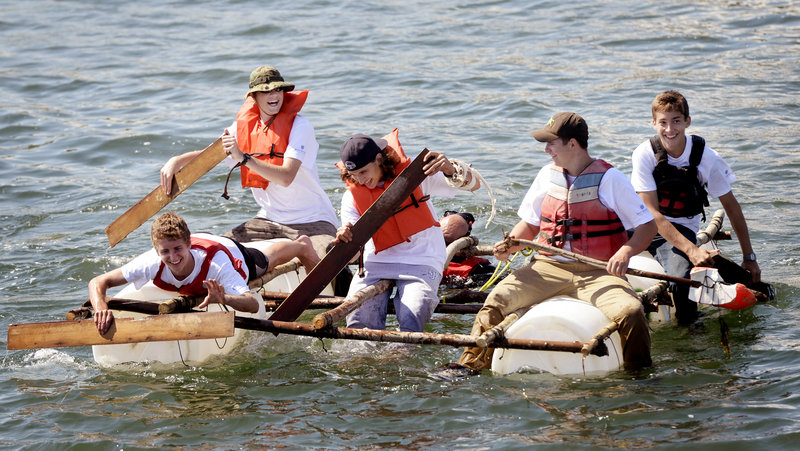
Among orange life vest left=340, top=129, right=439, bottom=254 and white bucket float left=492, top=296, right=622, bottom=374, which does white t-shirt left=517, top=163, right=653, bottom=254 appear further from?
orange life vest left=340, top=129, right=439, bottom=254

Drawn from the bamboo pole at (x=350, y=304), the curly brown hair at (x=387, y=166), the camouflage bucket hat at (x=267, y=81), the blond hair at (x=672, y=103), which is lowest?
the bamboo pole at (x=350, y=304)

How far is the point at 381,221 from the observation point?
610cm

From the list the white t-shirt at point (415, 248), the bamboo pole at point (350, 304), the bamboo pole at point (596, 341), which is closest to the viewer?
the bamboo pole at point (596, 341)

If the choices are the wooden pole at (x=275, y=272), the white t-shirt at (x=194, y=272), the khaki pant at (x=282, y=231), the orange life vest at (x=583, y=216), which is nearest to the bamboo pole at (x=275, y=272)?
the wooden pole at (x=275, y=272)

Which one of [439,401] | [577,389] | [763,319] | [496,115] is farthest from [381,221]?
[496,115]

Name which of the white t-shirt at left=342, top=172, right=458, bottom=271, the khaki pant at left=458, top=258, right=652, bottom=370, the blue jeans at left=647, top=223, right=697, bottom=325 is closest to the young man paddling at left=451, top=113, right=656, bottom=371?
the khaki pant at left=458, top=258, right=652, bottom=370

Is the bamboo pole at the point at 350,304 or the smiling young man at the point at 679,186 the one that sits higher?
the smiling young man at the point at 679,186

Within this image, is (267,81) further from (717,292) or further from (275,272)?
(717,292)

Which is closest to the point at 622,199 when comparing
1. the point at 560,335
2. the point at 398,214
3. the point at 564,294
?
the point at 564,294

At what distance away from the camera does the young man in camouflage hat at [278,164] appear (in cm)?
703

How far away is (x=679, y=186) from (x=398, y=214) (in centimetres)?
203

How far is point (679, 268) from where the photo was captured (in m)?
6.70

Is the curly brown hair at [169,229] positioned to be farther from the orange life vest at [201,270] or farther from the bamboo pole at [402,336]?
the bamboo pole at [402,336]

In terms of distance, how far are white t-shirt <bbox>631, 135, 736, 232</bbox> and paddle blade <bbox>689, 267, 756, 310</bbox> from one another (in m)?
0.68
